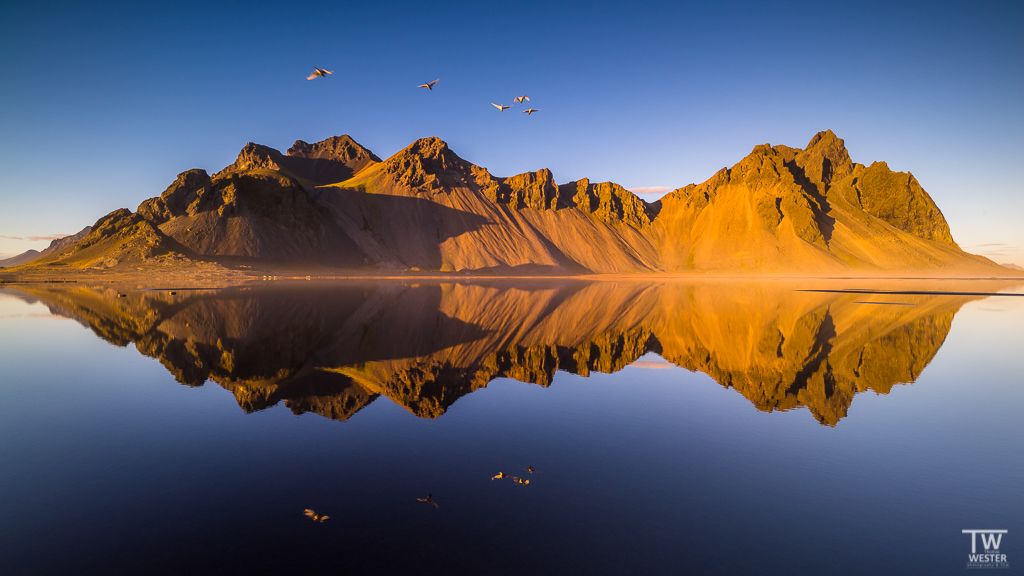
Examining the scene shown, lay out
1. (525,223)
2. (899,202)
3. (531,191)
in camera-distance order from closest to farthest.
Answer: (525,223) < (531,191) < (899,202)

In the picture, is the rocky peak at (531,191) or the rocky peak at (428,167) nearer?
the rocky peak at (428,167)

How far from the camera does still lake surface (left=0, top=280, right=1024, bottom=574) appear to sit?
6191 millimetres

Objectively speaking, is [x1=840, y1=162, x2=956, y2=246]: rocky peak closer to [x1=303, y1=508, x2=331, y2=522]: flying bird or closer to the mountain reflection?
the mountain reflection

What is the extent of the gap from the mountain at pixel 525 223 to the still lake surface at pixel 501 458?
4122 inches

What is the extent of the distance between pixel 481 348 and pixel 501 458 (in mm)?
11578

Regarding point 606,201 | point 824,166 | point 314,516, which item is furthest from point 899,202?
point 314,516

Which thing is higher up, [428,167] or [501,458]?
[428,167]

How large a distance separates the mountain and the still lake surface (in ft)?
344

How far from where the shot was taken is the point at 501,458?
9.28m

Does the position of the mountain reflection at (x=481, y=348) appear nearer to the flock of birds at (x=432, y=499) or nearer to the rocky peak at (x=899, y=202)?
the flock of birds at (x=432, y=499)

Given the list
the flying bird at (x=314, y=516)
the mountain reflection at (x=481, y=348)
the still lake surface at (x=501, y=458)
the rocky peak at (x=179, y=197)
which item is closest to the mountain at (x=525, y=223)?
the rocky peak at (x=179, y=197)

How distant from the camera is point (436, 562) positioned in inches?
230

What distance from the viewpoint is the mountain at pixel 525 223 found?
114 meters

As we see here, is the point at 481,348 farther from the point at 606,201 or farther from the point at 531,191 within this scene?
the point at 606,201
